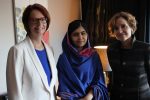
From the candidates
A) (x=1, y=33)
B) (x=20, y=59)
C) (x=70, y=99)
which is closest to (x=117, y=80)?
(x=70, y=99)

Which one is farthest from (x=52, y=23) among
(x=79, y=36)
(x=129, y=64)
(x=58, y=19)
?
(x=129, y=64)

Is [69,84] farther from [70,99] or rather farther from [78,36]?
[78,36]

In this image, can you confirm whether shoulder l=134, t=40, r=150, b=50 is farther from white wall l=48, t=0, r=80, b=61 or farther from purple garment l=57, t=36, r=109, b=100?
white wall l=48, t=0, r=80, b=61

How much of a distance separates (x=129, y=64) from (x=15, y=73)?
36.3 inches

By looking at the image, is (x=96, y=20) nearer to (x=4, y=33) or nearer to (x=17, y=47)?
(x=4, y=33)

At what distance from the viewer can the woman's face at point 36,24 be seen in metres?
1.89

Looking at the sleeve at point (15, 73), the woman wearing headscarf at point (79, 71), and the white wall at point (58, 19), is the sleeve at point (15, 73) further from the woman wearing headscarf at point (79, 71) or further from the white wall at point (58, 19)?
the white wall at point (58, 19)

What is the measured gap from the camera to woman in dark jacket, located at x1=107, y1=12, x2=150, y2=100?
85.0 inches

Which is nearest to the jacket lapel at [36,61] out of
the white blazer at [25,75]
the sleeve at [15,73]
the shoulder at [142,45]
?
the white blazer at [25,75]

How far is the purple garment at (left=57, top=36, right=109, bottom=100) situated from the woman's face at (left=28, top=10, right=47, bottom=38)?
0.31 metres

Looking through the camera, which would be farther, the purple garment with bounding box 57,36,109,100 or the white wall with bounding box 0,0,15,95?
the white wall with bounding box 0,0,15,95

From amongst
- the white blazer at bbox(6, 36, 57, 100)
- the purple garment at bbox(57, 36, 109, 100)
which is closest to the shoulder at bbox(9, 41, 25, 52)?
Result: the white blazer at bbox(6, 36, 57, 100)

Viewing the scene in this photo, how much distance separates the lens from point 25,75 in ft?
5.82

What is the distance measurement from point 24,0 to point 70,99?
128 cm
